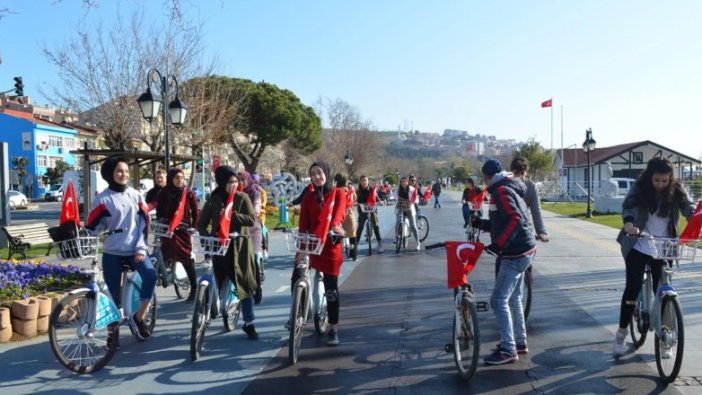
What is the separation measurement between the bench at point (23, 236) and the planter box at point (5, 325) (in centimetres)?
537

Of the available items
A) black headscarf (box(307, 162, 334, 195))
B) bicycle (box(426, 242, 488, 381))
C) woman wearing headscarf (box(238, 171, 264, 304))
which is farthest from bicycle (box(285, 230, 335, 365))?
woman wearing headscarf (box(238, 171, 264, 304))

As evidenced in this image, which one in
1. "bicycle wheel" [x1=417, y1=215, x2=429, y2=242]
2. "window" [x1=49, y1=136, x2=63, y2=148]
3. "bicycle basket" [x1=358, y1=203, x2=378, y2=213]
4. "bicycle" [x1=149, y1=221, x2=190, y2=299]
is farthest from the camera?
"window" [x1=49, y1=136, x2=63, y2=148]

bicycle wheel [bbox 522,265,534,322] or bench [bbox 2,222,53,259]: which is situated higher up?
bench [bbox 2,222,53,259]

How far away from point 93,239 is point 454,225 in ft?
58.1

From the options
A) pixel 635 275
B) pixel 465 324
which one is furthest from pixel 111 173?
pixel 635 275

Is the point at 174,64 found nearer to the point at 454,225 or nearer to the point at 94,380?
the point at 454,225

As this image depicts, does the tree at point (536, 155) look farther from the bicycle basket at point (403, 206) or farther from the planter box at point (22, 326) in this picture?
the planter box at point (22, 326)

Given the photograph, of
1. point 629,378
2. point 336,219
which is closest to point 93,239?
point 336,219

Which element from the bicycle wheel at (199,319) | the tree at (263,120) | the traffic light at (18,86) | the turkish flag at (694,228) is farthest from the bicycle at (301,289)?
the tree at (263,120)

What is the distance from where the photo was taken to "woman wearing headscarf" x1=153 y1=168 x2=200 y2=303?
24.4ft

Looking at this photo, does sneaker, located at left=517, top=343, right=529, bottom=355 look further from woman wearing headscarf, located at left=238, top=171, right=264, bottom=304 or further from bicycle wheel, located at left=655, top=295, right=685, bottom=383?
woman wearing headscarf, located at left=238, top=171, right=264, bottom=304

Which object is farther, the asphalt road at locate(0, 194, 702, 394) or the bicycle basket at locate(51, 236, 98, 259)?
the bicycle basket at locate(51, 236, 98, 259)

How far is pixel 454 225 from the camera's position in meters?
21.7

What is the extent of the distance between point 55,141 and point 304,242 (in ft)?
229
